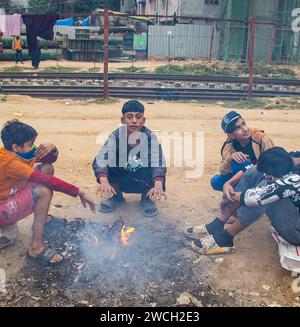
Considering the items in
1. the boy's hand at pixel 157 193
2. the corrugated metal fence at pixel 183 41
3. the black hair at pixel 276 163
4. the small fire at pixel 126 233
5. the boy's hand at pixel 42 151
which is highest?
the corrugated metal fence at pixel 183 41

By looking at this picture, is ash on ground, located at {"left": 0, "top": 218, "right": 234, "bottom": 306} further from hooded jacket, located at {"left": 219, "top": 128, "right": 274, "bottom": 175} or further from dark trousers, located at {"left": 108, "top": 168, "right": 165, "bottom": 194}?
hooded jacket, located at {"left": 219, "top": 128, "right": 274, "bottom": 175}

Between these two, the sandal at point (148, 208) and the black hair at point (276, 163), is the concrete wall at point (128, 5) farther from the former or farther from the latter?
the black hair at point (276, 163)

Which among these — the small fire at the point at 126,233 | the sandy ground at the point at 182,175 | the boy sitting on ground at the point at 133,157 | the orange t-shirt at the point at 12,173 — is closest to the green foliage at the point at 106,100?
the sandy ground at the point at 182,175

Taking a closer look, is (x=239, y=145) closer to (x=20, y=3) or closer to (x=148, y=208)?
(x=148, y=208)

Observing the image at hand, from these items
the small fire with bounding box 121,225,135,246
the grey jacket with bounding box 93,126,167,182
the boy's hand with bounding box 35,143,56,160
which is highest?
the boy's hand with bounding box 35,143,56,160

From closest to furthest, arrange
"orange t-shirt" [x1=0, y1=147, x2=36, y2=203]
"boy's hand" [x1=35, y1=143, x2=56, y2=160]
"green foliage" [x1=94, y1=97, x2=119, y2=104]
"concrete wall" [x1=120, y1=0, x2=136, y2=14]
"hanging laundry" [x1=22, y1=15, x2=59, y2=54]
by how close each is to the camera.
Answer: "orange t-shirt" [x1=0, y1=147, x2=36, y2=203] → "boy's hand" [x1=35, y1=143, x2=56, y2=160] → "green foliage" [x1=94, y1=97, x2=119, y2=104] → "hanging laundry" [x1=22, y1=15, x2=59, y2=54] → "concrete wall" [x1=120, y1=0, x2=136, y2=14]

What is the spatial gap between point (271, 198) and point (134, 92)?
10.1 m

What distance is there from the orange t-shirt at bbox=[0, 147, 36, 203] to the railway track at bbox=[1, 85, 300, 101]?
352 inches

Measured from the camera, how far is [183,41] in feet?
88.0

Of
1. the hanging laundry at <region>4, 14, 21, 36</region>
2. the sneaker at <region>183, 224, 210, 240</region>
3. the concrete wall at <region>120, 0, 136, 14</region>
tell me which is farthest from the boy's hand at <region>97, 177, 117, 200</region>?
the concrete wall at <region>120, 0, 136, 14</region>

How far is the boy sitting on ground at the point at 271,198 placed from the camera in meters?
3.20

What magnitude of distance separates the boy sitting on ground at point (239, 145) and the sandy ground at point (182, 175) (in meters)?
0.65

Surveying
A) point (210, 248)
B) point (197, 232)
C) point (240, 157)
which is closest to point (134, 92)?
point (240, 157)

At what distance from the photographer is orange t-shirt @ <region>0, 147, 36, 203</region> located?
3463 millimetres
